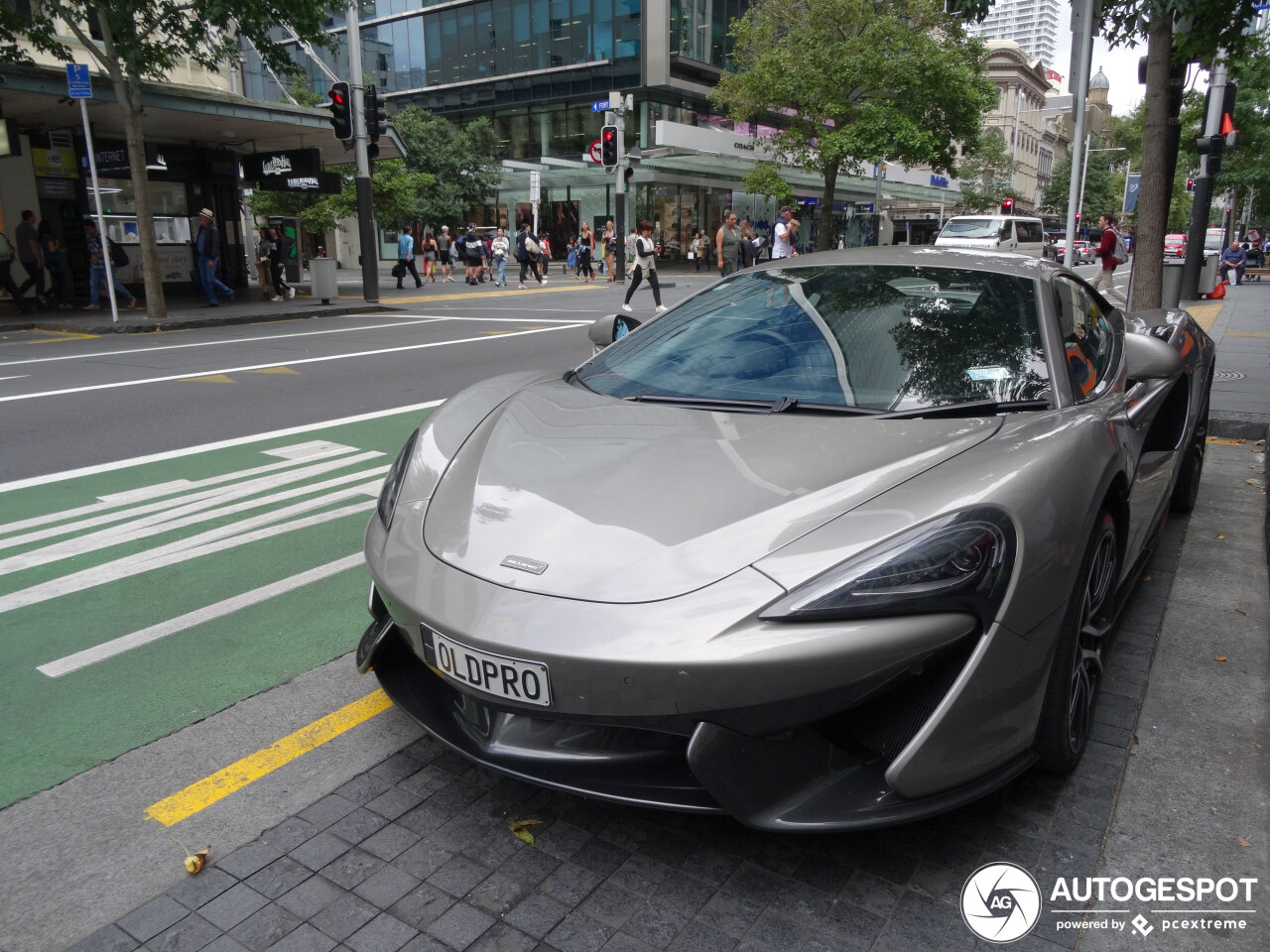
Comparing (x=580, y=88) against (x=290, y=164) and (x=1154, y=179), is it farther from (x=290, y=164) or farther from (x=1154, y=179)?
(x=1154, y=179)

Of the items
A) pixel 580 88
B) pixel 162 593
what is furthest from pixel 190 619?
pixel 580 88

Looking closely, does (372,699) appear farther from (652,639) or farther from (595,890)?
(652,639)

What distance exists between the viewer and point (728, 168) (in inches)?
1558

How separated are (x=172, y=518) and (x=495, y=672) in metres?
3.70

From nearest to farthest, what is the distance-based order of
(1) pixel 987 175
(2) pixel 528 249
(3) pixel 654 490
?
(3) pixel 654 490 → (2) pixel 528 249 → (1) pixel 987 175

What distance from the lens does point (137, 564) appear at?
4.38 meters

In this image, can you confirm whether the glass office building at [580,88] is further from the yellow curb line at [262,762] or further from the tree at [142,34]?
the yellow curb line at [262,762]

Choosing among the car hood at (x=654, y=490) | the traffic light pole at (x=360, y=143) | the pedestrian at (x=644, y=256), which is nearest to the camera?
the car hood at (x=654, y=490)

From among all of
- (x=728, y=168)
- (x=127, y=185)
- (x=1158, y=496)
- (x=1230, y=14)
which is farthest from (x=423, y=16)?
(x=1158, y=496)

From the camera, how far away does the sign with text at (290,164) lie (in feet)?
66.4

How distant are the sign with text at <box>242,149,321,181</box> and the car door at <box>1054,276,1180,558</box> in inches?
762

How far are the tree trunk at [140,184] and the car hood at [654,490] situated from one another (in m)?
14.8

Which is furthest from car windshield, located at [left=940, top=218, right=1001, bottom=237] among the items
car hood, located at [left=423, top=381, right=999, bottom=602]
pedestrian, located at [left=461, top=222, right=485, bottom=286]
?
car hood, located at [left=423, top=381, right=999, bottom=602]

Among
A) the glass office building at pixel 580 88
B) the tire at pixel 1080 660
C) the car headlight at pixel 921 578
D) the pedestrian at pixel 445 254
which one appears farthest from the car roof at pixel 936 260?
the glass office building at pixel 580 88
